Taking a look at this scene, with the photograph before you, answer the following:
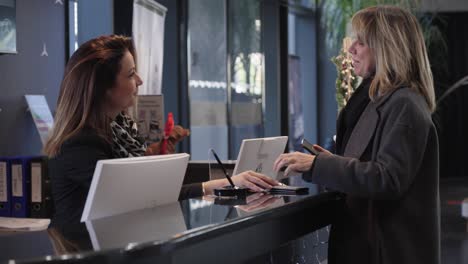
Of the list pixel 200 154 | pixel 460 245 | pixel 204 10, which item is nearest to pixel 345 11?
pixel 204 10

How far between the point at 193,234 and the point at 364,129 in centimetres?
88

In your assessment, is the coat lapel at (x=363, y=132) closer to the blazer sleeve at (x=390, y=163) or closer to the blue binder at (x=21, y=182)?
→ the blazer sleeve at (x=390, y=163)

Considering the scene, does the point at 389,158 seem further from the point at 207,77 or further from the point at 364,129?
the point at 207,77

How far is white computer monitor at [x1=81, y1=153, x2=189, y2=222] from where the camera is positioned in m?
2.24

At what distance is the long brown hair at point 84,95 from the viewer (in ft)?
9.33

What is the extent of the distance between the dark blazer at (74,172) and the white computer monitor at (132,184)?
31cm

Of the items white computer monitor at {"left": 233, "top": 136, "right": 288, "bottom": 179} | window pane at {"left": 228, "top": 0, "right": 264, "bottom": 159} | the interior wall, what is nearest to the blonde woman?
white computer monitor at {"left": 233, "top": 136, "right": 288, "bottom": 179}

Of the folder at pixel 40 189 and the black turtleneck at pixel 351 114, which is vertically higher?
the black turtleneck at pixel 351 114

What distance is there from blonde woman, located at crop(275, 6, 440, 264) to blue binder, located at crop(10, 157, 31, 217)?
1.87 m

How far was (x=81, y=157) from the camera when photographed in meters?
2.75

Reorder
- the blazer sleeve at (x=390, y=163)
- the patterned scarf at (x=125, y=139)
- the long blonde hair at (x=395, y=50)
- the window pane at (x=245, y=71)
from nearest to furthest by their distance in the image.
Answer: the blazer sleeve at (x=390, y=163), the long blonde hair at (x=395, y=50), the patterned scarf at (x=125, y=139), the window pane at (x=245, y=71)

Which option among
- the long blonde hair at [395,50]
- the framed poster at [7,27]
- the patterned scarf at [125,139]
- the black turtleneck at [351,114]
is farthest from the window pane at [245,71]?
the long blonde hair at [395,50]

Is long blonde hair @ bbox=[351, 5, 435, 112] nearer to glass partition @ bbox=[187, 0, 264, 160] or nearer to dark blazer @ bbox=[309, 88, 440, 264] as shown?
dark blazer @ bbox=[309, 88, 440, 264]

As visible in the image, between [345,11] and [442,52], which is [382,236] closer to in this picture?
[345,11]
